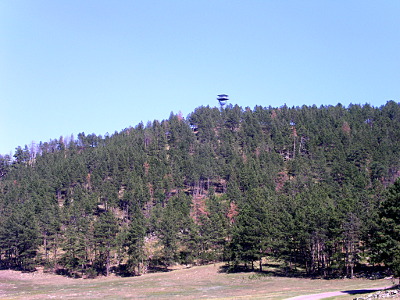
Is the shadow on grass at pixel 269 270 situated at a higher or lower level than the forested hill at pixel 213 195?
lower

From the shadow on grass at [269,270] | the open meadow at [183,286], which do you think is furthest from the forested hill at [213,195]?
the open meadow at [183,286]

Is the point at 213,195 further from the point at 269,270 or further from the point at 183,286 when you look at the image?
the point at 183,286

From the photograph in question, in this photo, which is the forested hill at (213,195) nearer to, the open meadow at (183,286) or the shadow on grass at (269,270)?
the shadow on grass at (269,270)

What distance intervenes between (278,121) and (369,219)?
119622 millimetres

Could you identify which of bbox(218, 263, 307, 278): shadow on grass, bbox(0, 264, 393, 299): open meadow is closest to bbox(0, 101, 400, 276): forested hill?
bbox(218, 263, 307, 278): shadow on grass

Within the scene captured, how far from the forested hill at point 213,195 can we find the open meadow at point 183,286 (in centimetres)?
416

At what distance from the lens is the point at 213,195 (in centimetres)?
10762

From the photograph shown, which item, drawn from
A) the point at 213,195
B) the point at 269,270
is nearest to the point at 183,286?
the point at 269,270

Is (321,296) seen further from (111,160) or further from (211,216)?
(111,160)

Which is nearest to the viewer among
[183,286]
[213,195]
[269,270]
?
[183,286]

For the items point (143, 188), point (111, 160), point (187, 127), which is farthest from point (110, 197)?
point (187, 127)

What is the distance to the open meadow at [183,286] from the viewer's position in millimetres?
51750

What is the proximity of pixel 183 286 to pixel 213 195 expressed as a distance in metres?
46.4

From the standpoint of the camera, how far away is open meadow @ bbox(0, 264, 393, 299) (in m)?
51.8
